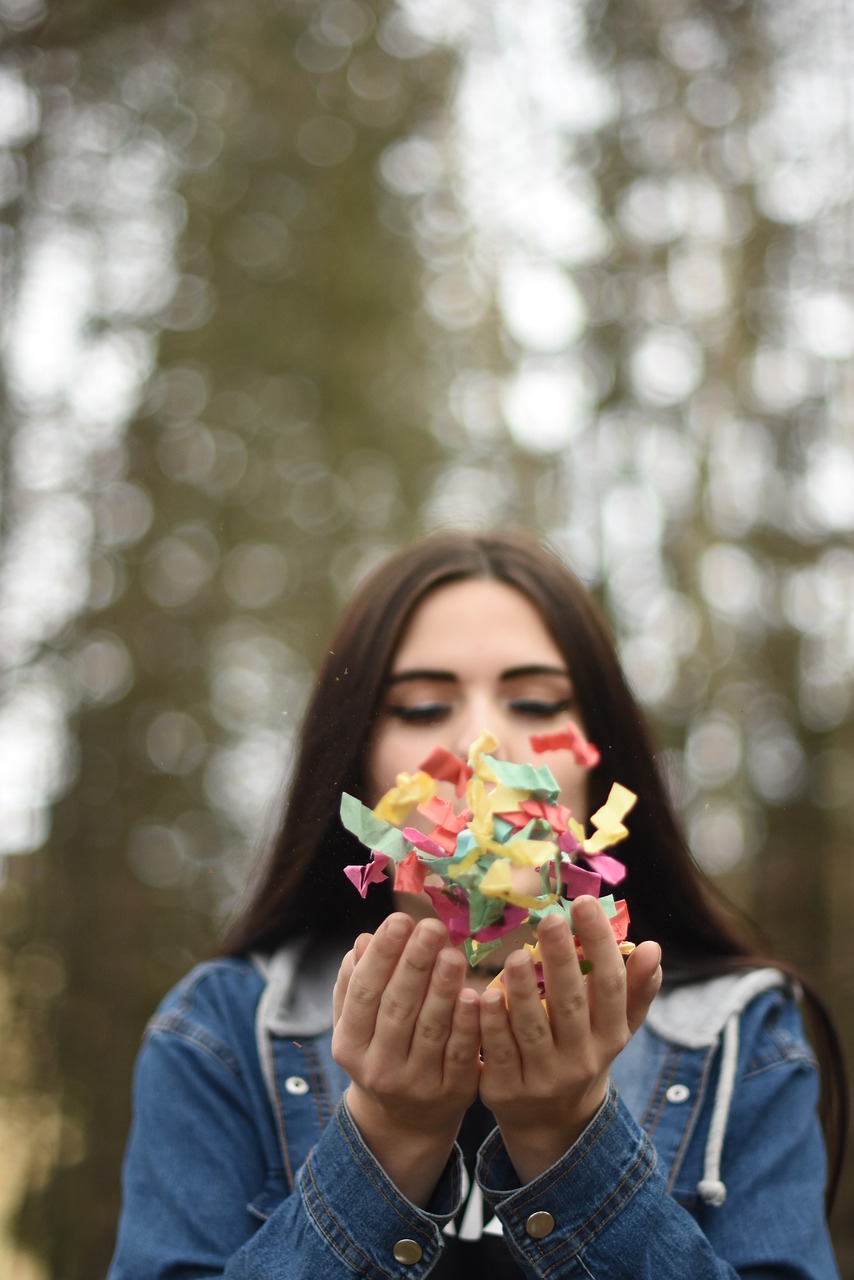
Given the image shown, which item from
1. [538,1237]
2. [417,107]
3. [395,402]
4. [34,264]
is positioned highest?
[417,107]

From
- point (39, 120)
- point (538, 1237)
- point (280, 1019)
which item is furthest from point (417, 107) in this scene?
point (538, 1237)

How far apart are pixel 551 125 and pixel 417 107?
0.59m

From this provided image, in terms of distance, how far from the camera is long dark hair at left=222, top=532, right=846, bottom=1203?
2.66 feet

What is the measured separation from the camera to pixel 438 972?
62 cm

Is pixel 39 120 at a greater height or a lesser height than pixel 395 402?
greater

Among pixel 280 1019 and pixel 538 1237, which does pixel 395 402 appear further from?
pixel 538 1237

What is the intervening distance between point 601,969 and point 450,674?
13.0 inches

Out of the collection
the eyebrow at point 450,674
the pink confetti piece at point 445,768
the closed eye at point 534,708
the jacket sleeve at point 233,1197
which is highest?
the eyebrow at point 450,674

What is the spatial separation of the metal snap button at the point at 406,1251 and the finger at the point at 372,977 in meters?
0.16

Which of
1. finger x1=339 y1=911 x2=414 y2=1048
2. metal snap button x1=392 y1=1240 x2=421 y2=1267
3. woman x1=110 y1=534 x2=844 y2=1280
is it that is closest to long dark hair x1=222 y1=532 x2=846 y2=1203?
woman x1=110 y1=534 x2=844 y2=1280

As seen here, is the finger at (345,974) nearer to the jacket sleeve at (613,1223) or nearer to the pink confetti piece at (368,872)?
the pink confetti piece at (368,872)

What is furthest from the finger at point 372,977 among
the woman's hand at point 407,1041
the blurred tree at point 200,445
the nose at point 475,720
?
the blurred tree at point 200,445

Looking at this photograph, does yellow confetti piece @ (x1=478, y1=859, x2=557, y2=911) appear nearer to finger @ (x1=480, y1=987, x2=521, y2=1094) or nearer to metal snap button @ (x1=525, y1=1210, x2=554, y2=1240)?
finger @ (x1=480, y1=987, x2=521, y2=1094)

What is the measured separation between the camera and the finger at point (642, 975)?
2.20 ft
